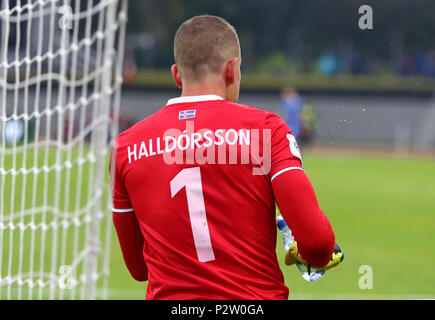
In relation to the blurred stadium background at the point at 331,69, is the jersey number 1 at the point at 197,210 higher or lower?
lower

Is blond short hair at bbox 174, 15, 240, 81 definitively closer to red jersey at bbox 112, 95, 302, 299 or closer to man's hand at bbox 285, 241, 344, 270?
red jersey at bbox 112, 95, 302, 299

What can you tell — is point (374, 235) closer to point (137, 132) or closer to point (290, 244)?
point (290, 244)

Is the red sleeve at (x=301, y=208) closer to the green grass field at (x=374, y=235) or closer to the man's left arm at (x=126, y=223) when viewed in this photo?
the man's left arm at (x=126, y=223)

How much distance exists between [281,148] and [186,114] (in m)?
0.36

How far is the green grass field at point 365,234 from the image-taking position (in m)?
6.93

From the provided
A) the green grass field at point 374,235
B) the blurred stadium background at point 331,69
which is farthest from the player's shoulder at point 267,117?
the blurred stadium background at point 331,69

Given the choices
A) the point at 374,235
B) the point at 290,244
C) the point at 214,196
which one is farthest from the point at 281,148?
the point at 374,235

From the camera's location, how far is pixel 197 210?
2436 mm

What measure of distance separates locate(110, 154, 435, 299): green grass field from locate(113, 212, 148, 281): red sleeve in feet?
12.2

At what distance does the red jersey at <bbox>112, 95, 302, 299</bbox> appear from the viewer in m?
2.39

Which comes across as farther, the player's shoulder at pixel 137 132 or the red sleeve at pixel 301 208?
the player's shoulder at pixel 137 132
